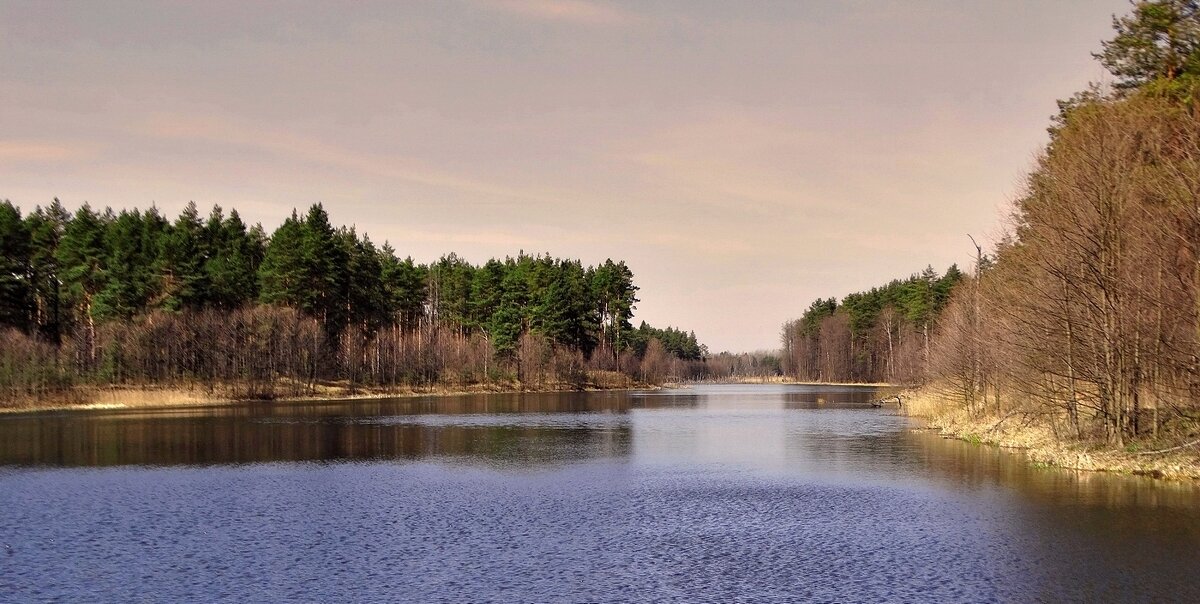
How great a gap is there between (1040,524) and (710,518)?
8.50 meters

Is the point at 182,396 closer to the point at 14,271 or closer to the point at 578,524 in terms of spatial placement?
the point at 14,271

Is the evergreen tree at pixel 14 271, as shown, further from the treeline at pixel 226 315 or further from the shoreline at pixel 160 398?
the shoreline at pixel 160 398

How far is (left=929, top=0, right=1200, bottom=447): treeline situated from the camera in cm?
3222

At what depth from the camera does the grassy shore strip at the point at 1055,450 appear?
2945 centimetres

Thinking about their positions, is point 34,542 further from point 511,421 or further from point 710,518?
point 511,421

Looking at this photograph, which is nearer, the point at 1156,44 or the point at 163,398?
the point at 1156,44

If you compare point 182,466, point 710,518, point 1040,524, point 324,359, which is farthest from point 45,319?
point 1040,524

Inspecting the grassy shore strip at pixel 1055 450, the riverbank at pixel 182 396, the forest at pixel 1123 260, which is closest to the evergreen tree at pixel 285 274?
the riverbank at pixel 182 396

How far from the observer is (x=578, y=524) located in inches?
942

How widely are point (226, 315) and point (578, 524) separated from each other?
8144cm

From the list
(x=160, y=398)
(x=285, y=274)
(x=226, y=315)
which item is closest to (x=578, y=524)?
(x=160, y=398)

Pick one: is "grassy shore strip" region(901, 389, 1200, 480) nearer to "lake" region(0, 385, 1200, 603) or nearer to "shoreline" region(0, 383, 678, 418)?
"lake" region(0, 385, 1200, 603)

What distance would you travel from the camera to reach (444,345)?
12394cm

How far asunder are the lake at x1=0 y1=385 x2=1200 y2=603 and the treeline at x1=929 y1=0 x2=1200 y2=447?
3754 mm
